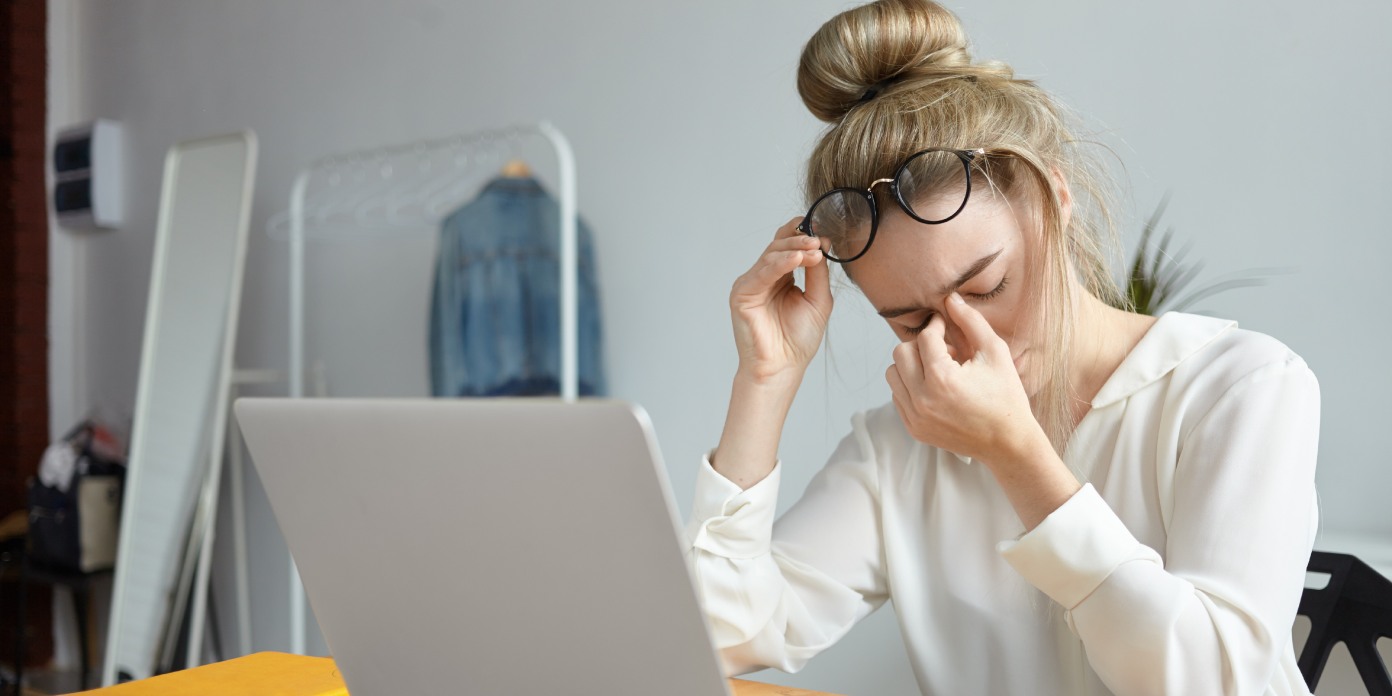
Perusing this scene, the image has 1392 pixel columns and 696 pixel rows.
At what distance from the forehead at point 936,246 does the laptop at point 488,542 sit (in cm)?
54

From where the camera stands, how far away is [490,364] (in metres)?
2.63

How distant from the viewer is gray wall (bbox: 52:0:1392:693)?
1799mm

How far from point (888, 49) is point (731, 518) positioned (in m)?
0.50

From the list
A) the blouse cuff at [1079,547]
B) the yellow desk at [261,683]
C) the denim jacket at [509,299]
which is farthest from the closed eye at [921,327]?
the denim jacket at [509,299]

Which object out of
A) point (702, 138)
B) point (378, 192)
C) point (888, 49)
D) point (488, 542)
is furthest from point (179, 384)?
point (488, 542)

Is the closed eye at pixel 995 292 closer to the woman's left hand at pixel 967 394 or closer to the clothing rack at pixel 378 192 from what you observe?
the woman's left hand at pixel 967 394

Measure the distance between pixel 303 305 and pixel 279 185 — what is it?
36 centimetres

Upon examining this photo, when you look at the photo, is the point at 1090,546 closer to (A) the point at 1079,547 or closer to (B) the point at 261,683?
(A) the point at 1079,547

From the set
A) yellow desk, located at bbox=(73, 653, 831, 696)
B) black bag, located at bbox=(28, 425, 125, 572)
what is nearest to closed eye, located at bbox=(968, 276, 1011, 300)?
yellow desk, located at bbox=(73, 653, 831, 696)

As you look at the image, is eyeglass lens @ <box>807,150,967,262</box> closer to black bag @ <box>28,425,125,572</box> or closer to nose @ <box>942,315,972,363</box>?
nose @ <box>942,315,972,363</box>

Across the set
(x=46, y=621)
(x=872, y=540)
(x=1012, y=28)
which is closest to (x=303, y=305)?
(x=46, y=621)

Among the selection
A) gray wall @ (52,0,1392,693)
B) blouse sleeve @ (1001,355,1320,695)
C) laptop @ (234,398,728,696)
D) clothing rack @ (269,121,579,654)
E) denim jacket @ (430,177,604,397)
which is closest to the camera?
laptop @ (234,398,728,696)

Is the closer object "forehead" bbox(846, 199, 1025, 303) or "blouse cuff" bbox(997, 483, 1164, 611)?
"blouse cuff" bbox(997, 483, 1164, 611)

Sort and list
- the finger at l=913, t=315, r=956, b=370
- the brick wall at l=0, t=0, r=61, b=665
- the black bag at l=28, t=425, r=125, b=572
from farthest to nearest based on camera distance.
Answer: the brick wall at l=0, t=0, r=61, b=665
the black bag at l=28, t=425, r=125, b=572
the finger at l=913, t=315, r=956, b=370
